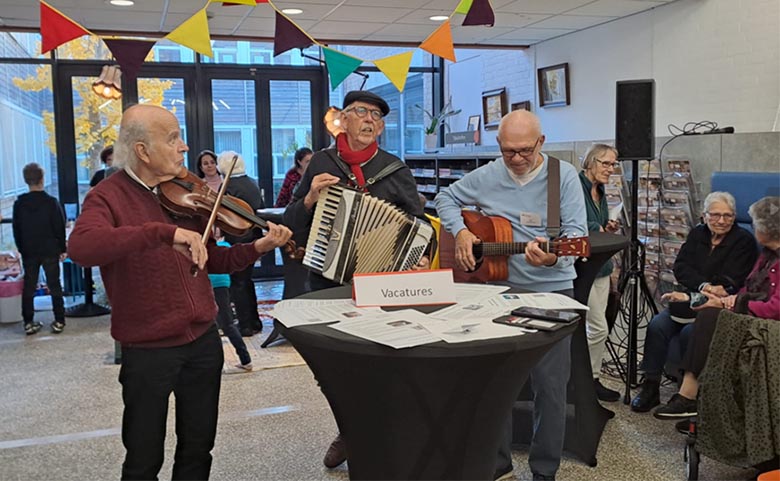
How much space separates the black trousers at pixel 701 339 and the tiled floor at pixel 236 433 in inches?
14.9

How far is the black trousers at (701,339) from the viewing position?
3582 mm

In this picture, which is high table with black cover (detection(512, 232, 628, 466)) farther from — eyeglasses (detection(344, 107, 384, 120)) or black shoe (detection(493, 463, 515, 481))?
eyeglasses (detection(344, 107, 384, 120))

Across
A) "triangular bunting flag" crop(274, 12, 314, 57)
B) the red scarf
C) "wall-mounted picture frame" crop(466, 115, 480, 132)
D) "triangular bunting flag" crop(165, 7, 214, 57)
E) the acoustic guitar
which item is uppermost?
"triangular bunting flag" crop(274, 12, 314, 57)

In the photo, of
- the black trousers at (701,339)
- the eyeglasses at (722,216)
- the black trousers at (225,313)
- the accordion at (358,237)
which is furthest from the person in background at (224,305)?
the eyeglasses at (722,216)

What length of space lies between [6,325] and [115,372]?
225cm

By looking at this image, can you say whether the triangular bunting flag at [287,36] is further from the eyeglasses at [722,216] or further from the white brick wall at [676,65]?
the white brick wall at [676,65]

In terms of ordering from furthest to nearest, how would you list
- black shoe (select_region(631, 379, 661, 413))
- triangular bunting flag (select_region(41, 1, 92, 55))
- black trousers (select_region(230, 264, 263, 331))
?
black trousers (select_region(230, 264, 263, 331)) < black shoe (select_region(631, 379, 661, 413)) < triangular bunting flag (select_region(41, 1, 92, 55))

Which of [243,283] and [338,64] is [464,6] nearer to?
[338,64]

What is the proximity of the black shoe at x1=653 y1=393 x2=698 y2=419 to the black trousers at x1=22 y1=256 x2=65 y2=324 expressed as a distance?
5046 millimetres

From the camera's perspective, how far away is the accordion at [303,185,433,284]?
2863mm

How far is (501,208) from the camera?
120 inches

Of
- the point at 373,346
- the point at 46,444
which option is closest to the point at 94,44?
the point at 46,444

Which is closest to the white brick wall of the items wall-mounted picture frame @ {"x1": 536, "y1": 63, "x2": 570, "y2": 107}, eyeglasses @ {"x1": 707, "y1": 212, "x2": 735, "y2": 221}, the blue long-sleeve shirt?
wall-mounted picture frame @ {"x1": 536, "y1": 63, "x2": 570, "y2": 107}

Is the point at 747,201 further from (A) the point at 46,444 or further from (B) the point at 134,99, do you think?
(B) the point at 134,99
